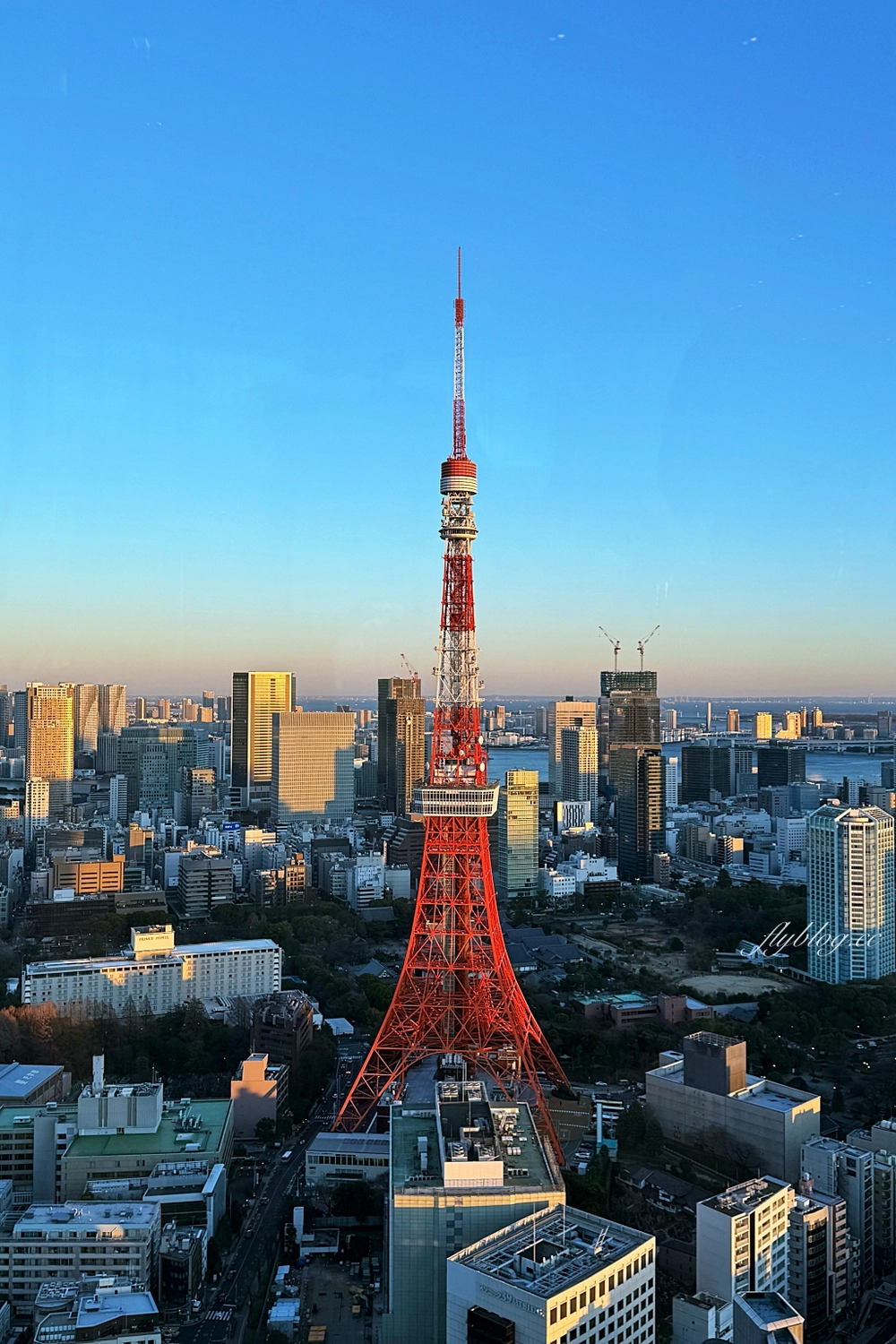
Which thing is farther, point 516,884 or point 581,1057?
point 516,884

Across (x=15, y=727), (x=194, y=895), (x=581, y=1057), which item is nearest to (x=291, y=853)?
(x=194, y=895)

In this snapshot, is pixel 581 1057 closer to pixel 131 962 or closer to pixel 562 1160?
pixel 562 1160

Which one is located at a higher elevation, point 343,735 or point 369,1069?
point 343,735

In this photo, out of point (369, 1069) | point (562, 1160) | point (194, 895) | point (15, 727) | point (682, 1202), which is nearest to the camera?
point (682, 1202)

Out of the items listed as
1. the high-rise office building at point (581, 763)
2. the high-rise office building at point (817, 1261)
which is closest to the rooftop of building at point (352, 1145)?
the high-rise office building at point (817, 1261)

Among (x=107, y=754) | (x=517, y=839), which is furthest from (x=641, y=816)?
(x=107, y=754)

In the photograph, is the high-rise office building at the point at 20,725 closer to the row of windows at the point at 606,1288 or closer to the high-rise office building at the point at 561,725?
the high-rise office building at the point at 561,725

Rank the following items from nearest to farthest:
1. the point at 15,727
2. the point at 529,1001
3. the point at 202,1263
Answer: the point at 202,1263 → the point at 529,1001 → the point at 15,727

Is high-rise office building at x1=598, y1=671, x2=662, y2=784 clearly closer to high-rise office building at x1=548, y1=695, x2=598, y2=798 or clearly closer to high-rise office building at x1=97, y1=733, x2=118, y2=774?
high-rise office building at x1=548, y1=695, x2=598, y2=798
